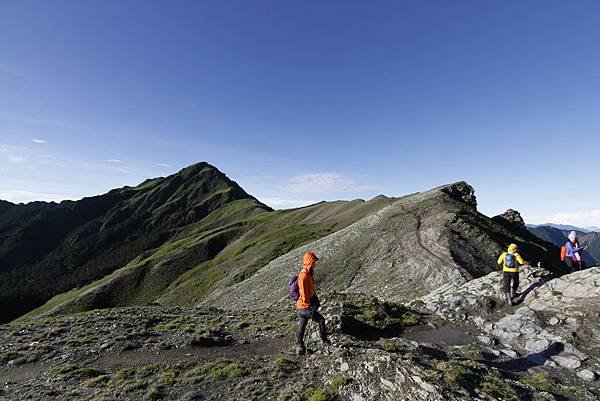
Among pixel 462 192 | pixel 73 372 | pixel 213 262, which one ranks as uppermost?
pixel 462 192

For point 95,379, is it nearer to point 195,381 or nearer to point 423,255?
point 195,381

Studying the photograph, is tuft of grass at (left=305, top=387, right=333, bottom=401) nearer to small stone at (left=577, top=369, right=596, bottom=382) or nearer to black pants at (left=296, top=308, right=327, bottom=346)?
black pants at (left=296, top=308, right=327, bottom=346)

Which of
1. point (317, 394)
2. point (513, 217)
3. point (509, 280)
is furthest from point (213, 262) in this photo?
point (317, 394)

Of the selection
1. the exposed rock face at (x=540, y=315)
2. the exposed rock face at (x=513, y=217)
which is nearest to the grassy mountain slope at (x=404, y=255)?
the exposed rock face at (x=540, y=315)

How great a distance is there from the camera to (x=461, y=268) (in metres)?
39.8

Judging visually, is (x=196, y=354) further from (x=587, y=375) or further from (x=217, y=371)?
(x=587, y=375)

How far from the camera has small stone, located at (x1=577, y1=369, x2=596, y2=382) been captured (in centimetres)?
1365

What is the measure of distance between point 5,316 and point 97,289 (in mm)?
90085

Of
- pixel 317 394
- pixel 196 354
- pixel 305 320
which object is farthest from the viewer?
pixel 196 354

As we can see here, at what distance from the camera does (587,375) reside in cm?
1379

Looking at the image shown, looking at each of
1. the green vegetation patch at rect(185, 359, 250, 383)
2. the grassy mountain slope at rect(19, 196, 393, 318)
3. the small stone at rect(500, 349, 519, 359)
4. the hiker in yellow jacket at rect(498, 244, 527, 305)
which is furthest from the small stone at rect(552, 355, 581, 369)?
the grassy mountain slope at rect(19, 196, 393, 318)

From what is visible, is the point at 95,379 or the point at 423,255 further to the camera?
the point at 423,255

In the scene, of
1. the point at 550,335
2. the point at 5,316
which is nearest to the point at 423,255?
the point at 550,335

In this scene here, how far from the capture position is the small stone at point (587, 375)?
44.8ft
